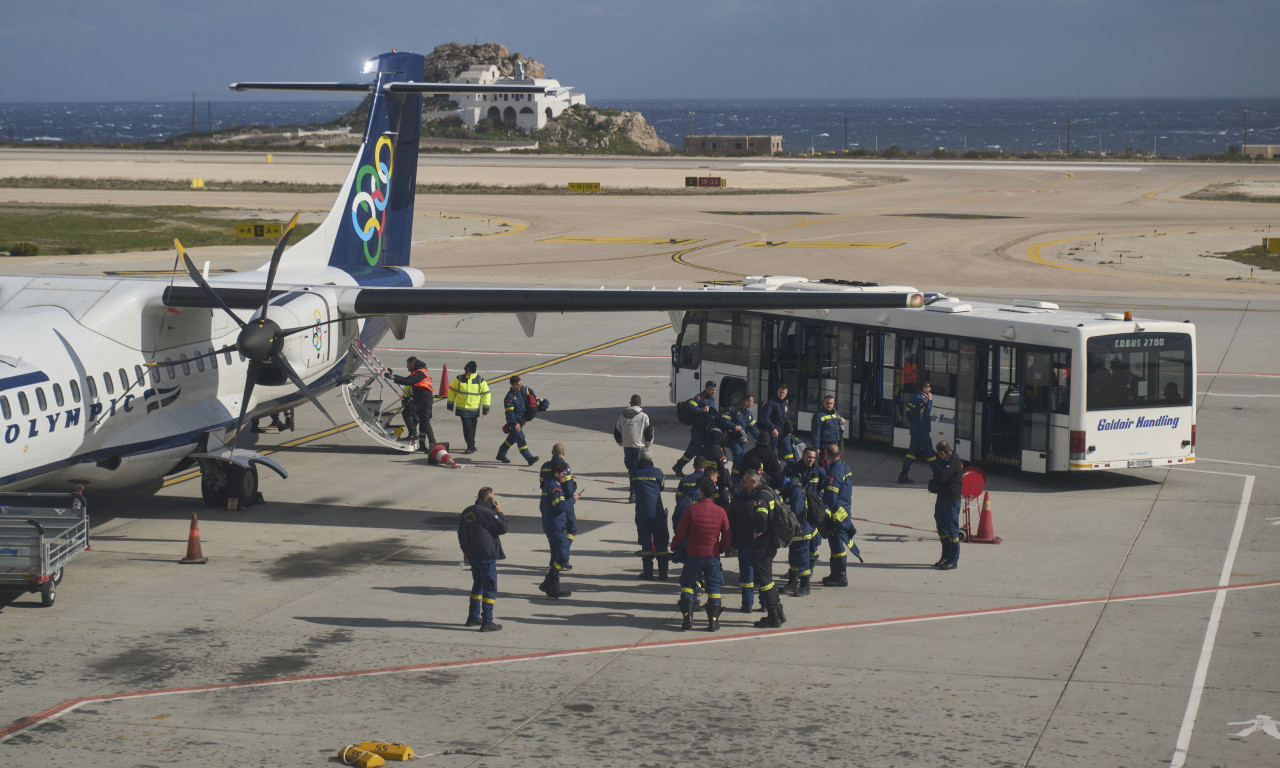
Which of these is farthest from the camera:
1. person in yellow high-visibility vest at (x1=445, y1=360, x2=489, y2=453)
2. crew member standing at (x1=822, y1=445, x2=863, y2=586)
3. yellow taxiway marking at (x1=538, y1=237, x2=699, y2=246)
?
yellow taxiway marking at (x1=538, y1=237, x2=699, y2=246)

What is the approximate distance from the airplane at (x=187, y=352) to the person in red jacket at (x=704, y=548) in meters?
5.80

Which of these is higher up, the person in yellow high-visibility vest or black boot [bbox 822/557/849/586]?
the person in yellow high-visibility vest

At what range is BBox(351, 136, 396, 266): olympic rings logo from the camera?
A: 25125mm

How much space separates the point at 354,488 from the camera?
21.0 metres

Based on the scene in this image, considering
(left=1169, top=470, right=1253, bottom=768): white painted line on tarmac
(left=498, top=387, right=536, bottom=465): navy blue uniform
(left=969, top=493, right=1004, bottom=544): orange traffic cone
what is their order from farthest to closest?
(left=498, top=387, right=536, bottom=465): navy blue uniform → (left=969, top=493, right=1004, bottom=544): orange traffic cone → (left=1169, top=470, right=1253, bottom=768): white painted line on tarmac

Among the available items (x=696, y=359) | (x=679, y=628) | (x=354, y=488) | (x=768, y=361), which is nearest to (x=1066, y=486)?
(x=768, y=361)

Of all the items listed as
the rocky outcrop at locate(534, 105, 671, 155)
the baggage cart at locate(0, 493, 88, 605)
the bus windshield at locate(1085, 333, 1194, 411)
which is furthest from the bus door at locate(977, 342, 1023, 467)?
the rocky outcrop at locate(534, 105, 671, 155)


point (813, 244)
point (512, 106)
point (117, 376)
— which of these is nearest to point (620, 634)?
point (117, 376)

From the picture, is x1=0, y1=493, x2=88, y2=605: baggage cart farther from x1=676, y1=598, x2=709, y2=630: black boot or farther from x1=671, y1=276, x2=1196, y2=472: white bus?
x1=671, y1=276, x2=1196, y2=472: white bus

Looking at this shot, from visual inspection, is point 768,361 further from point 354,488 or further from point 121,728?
point 121,728

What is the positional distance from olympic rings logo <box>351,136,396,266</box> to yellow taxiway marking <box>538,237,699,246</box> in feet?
106

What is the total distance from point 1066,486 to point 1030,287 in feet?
85.8

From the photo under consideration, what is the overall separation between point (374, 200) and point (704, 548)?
1424 cm

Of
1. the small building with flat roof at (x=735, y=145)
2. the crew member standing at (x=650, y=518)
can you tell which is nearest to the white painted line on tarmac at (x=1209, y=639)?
the crew member standing at (x=650, y=518)
